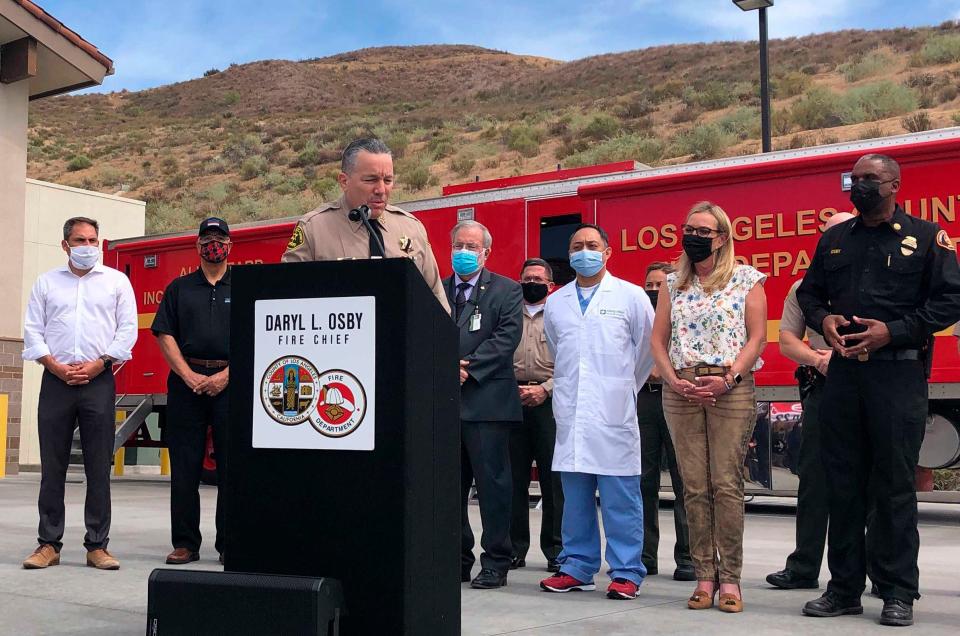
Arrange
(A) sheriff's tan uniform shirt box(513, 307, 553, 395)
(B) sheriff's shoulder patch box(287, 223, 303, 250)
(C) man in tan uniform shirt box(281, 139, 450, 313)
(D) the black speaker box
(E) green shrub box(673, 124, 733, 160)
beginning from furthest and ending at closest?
(E) green shrub box(673, 124, 733, 160), (A) sheriff's tan uniform shirt box(513, 307, 553, 395), (B) sheriff's shoulder patch box(287, 223, 303, 250), (C) man in tan uniform shirt box(281, 139, 450, 313), (D) the black speaker box

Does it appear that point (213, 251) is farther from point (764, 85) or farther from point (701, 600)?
point (764, 85)

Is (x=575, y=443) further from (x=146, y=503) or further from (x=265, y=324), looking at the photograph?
(x=146, y=503)

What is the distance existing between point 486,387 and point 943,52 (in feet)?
133

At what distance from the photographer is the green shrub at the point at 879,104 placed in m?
34.6

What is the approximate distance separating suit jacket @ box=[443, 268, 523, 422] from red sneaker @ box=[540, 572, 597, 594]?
0.91 meters

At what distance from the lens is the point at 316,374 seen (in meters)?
3.29

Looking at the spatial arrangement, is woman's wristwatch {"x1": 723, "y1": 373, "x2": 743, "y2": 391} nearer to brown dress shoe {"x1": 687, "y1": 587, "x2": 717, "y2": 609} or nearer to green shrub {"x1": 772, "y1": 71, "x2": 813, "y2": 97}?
brown dress shoe {"x1": 687, "y1": 587, "x2": 717, "y2": 609}

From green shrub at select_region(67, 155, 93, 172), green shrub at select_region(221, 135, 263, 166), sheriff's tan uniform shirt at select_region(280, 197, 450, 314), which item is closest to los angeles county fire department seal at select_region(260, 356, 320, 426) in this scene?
sheriff's tan uniform shirt at select_region(280, 197, 450, 314)

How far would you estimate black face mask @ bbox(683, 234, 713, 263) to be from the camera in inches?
213

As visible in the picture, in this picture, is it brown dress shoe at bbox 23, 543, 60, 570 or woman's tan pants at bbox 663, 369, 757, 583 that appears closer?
woman's tan pants at bbox 663, 369, 757, 583

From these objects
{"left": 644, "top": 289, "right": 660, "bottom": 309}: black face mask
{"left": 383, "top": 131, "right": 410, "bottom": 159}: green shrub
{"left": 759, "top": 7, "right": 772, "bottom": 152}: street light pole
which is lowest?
{"left": 644, "top": 289, "right": 660, "bottom": 309}: black face mask

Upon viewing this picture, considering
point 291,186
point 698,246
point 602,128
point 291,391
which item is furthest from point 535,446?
point 291,186

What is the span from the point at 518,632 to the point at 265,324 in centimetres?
192

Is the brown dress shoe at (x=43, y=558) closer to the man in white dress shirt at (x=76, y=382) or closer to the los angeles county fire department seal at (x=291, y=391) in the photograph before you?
the man in white dress shirt at (x=76, y=382)
